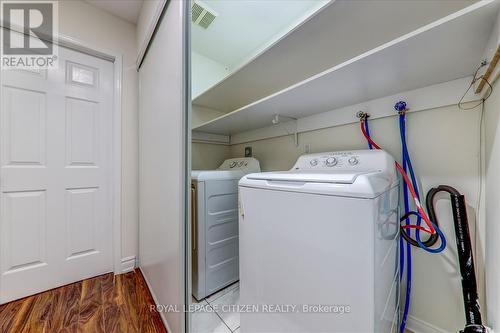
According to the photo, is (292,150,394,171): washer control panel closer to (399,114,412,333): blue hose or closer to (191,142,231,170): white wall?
(399,114,412,333): blue hose

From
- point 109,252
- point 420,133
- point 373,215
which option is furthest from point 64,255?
point 420,133

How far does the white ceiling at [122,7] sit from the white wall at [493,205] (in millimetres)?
2547

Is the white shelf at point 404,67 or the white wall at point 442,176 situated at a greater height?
the white shelf at point 404,67

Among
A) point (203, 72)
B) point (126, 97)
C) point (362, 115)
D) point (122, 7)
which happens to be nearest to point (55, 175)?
point (126, 97)

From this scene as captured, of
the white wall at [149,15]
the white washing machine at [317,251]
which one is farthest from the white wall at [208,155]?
the white washing machine at [317,251]

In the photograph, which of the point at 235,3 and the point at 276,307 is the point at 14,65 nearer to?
the point at 235,3

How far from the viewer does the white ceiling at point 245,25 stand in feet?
5.27

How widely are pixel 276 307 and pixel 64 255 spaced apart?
189 centimetres

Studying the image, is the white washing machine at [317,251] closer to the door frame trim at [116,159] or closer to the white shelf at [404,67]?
the white shelf at [404,67]

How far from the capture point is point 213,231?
1501mm

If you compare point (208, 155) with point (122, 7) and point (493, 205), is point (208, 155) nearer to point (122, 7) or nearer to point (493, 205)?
point (122, 7)

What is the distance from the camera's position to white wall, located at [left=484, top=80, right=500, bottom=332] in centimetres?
70

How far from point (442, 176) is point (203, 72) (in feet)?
7.74

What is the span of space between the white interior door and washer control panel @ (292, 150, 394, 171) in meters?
1.88
